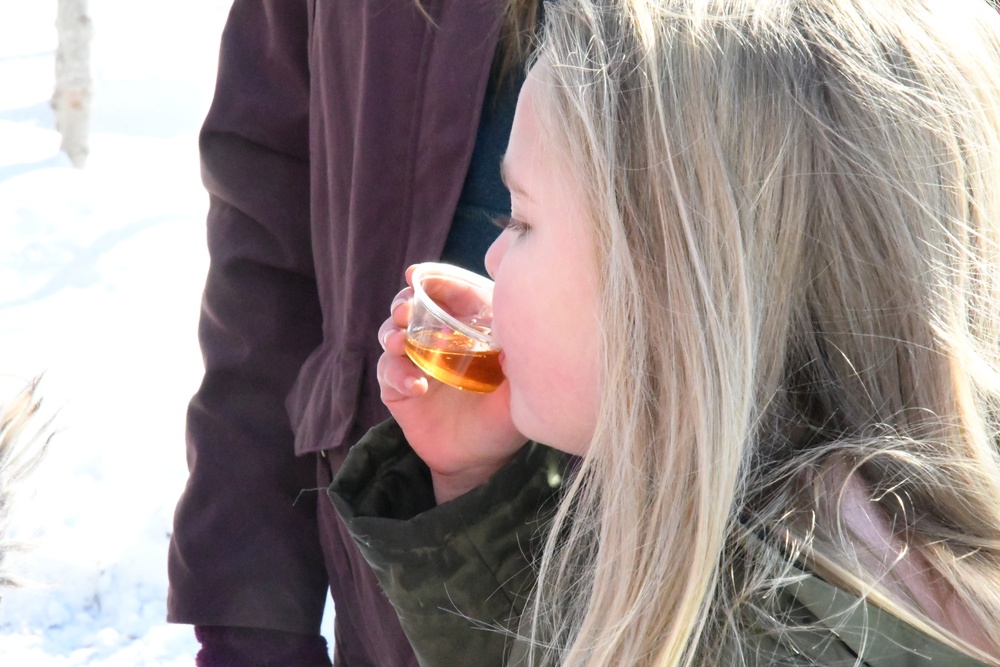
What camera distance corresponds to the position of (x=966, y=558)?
1.03m

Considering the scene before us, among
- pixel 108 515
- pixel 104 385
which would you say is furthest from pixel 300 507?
pixel 104 385

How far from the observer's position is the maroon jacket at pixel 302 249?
4.93 feet

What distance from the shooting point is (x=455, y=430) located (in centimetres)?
153

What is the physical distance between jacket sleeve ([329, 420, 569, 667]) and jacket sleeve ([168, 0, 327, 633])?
0.36m

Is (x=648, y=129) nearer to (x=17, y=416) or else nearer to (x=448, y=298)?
(x=448, y=298)

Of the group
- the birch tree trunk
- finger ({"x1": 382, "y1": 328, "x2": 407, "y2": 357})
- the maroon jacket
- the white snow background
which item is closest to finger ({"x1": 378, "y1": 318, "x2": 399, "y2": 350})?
finger ({"x1": 382, "y1": 328, "x2": 407, "y2": 357})

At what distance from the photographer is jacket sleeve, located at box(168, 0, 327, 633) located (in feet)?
5.46

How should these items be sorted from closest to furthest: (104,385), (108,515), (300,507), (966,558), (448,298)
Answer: (966,558)
(448,298)
(300,507)
(108,515)
(104,385)

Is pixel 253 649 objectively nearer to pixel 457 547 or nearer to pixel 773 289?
pixel 457 547

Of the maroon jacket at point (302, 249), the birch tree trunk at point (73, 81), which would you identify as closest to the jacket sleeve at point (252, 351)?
the maroon jacket at point (302, 249)

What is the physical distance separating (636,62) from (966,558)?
2.11ft

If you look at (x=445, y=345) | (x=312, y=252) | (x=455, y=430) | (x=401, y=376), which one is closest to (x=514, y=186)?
(x=445, y=345)

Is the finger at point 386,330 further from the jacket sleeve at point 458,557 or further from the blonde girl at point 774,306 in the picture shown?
the blonde girl at point 774,306

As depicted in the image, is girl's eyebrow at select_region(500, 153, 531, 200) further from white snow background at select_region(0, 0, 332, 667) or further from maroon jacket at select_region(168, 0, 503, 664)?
white snow background at select_region(0, 0, 332, 667)
